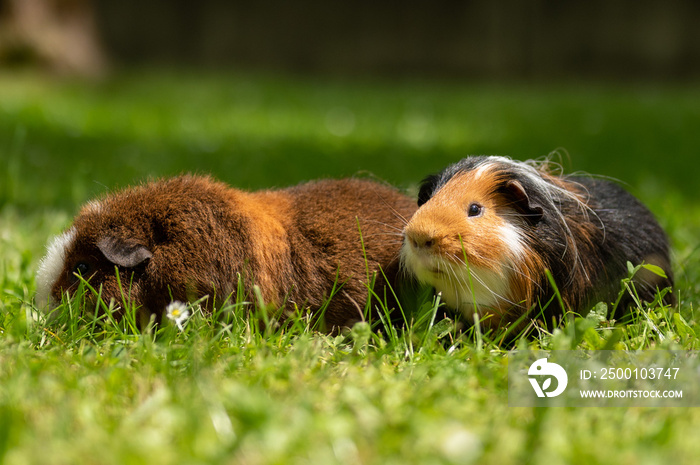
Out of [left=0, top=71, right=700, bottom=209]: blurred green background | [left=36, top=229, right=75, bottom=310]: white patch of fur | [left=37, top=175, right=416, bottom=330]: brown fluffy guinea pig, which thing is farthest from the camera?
[left=0, top=71, right=700, bottom=209]: blurred green background

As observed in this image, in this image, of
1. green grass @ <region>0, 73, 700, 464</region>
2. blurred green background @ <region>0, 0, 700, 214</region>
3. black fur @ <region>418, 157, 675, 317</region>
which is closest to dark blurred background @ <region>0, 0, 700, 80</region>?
blurred green background @ <region>0, 0, 700, 214</region>

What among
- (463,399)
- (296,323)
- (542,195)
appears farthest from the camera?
(542,195)

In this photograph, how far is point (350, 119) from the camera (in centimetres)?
981

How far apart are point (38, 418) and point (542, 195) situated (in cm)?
208

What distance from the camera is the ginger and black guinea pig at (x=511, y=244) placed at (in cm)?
271

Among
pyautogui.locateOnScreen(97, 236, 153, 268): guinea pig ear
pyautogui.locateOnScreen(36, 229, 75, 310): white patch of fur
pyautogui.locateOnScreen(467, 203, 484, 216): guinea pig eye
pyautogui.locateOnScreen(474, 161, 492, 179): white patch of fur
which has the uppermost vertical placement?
pyautogui.locateOnScreen(474, 161, 492, 179): white patch of fur

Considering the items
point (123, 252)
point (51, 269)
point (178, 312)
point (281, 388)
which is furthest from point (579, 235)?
point (51, 269)

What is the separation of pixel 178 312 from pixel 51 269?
67 cm

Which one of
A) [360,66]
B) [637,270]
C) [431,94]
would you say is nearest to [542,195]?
[637,270]

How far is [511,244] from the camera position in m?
2.74

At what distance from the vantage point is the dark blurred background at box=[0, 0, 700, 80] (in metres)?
17.0

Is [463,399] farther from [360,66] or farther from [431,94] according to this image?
[360,66]

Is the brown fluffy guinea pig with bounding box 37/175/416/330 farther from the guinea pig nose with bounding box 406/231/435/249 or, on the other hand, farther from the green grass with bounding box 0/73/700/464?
the guinea pig nose with bounding box 406/231/435/249

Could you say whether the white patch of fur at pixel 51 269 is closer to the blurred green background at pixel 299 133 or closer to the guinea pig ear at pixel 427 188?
the blurred green background at pixel 299 133
